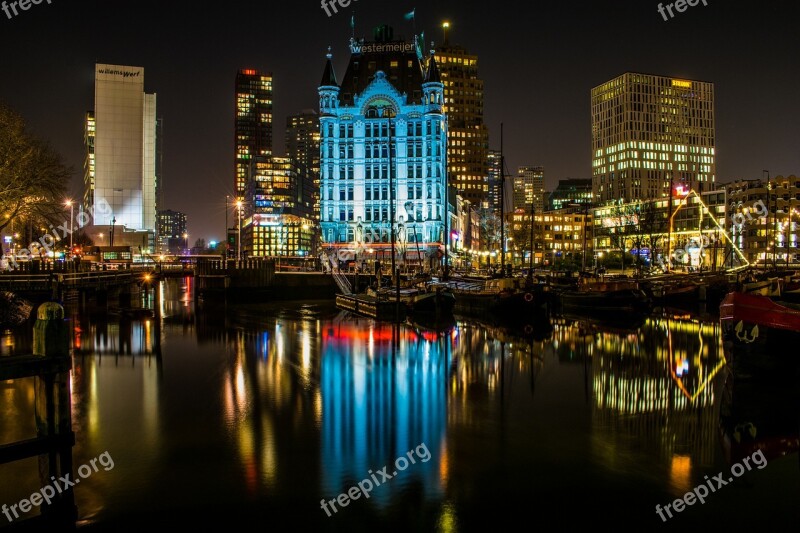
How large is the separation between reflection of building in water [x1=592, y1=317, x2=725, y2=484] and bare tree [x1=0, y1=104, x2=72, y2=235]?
45.9m

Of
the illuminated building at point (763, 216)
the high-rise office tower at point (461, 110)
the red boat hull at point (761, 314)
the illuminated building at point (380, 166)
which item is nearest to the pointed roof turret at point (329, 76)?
the illuminated building at point (380, 166)

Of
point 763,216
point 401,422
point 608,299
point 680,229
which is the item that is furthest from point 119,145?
point 401,422

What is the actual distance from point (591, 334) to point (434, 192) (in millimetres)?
76880

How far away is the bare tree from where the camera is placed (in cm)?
4966

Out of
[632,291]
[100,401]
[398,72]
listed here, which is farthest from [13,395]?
[398,72]

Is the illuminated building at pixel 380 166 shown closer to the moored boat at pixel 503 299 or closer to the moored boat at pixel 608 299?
the moored boat at pixel 503 299

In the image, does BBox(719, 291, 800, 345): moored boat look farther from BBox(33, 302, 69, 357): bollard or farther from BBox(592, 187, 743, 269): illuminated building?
BBox(592, 187, 743, 269): illuminated building

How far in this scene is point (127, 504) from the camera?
42.1ft

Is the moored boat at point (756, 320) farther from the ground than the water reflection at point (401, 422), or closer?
farther from the ground

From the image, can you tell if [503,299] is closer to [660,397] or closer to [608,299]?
[608,299]

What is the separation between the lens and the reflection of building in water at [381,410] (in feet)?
47.3

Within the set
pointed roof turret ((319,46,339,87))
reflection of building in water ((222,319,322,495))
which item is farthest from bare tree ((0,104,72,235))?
pointed roof turret ((319,46,339,87))

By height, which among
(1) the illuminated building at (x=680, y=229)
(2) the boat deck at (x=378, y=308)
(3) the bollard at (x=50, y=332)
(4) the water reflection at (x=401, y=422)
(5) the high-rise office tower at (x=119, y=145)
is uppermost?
(5) the high-rise office tower at (x=119, y=145)

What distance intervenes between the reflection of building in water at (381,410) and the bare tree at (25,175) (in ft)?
107
